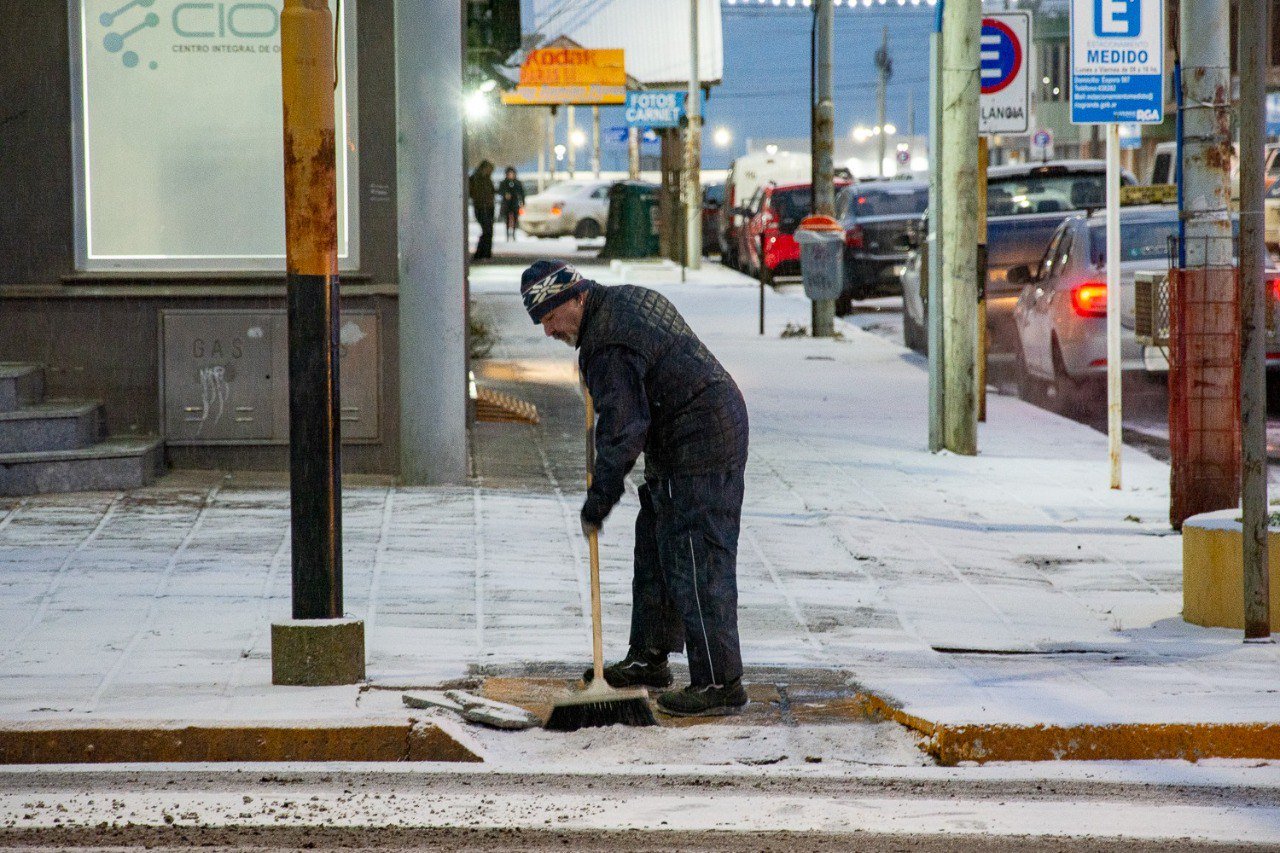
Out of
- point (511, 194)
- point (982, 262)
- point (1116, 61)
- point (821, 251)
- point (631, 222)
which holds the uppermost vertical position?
point (511, 194)

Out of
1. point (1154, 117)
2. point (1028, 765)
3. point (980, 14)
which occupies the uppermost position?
point (980, 14)

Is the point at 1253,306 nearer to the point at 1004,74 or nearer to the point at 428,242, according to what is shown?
the point at 428,242

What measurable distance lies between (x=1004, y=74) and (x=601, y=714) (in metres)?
7.93

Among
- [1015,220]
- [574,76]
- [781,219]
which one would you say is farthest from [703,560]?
[574,76]

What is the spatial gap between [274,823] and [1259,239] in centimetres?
427

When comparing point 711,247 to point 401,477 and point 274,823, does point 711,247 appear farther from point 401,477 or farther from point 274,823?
point 274,823

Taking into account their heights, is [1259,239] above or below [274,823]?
above

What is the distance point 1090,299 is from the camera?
1398 cm

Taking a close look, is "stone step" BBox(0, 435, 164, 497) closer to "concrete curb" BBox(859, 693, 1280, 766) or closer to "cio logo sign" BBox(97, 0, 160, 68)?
"cio logo sign" BBox(97, 0, 160, 68)

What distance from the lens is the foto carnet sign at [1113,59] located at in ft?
34.9

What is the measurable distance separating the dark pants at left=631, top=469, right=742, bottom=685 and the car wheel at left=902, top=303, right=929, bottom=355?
43.7 ft

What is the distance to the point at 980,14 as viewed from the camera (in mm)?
12461

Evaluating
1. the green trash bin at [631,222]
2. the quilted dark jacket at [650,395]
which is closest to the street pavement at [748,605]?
the quilted dark jacket at [650,395]

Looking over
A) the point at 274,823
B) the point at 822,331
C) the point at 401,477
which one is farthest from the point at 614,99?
the point at 274,823
